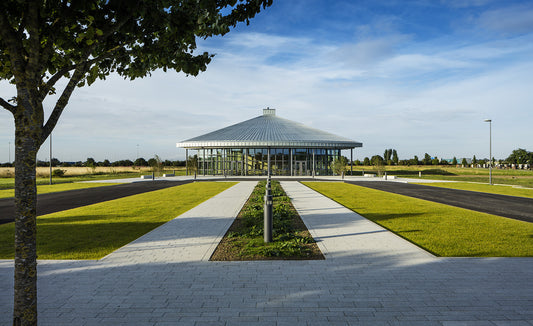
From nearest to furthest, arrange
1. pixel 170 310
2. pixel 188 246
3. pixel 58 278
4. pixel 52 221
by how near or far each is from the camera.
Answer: pixel 170 310
pixel 58 278
pixel 188 246
pixel 52 221

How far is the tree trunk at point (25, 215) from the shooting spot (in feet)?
10.3

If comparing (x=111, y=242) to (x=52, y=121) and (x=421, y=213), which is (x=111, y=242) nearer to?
(x=52, y=121)

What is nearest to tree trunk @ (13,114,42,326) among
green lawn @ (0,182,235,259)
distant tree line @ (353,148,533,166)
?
green lawn @ (0,182,235,259)

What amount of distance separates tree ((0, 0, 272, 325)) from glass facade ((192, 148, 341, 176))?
141 ft

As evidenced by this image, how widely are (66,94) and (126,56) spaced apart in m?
1.17

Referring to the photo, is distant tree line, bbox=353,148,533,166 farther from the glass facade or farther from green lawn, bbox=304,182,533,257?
green lawn, bbox=304,182,533,257

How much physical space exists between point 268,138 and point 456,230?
38.3 m

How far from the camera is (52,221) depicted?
1085 centimetres

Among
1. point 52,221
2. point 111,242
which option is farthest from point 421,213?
point 52,221

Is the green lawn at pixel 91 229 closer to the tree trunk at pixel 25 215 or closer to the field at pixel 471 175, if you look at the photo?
the tree trunk at pixel 25 215

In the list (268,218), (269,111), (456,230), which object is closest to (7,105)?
(268,218)

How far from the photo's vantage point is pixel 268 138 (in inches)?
1841

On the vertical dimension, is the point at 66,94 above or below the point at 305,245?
above

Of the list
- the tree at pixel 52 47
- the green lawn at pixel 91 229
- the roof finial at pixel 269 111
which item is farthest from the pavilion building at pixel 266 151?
the tree at pixel 52 47
